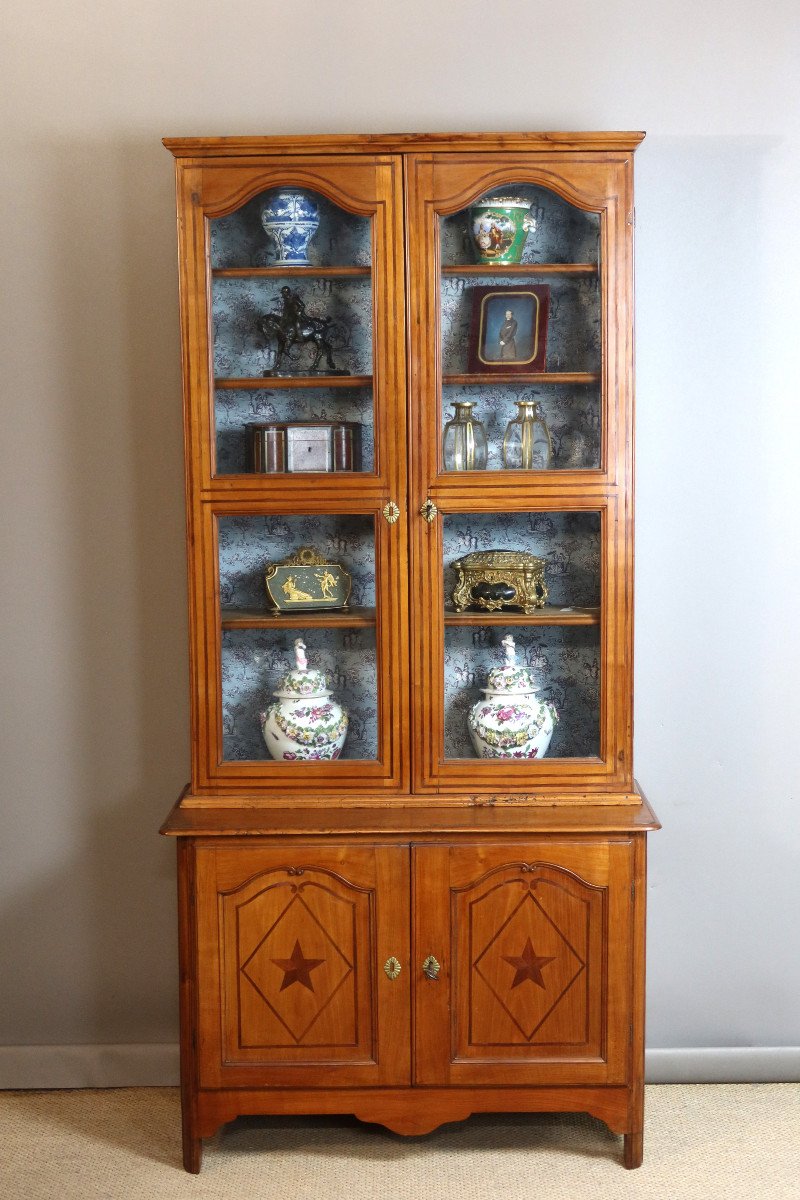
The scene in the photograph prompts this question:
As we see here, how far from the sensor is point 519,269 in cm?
234

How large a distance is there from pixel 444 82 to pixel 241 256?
70cm

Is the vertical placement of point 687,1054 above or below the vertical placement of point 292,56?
below

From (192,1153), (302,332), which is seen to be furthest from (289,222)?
(192,1153)

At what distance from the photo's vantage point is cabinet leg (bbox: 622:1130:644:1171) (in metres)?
2.36

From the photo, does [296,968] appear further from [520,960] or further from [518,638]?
[518,638]

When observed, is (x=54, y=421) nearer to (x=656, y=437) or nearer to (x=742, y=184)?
(x=656, y=437)

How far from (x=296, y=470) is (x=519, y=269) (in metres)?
0.62

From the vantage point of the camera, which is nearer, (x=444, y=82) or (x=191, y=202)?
(x=191, y=202)

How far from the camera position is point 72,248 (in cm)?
265

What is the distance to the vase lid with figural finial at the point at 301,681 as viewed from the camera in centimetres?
241

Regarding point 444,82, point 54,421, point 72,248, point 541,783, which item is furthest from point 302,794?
point 444,82

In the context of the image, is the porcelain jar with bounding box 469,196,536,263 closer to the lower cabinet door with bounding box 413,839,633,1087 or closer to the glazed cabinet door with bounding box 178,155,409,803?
the glazed cabinet door with bounding box 178,155,409,803

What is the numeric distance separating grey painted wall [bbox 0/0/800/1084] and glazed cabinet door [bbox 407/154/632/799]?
0.37 metres

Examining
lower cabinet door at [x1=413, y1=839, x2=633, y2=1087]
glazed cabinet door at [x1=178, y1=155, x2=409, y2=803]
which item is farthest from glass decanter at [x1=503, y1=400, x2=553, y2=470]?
lower cabinet door at [x1=413, y1=839, x2=633, y2=1087]
